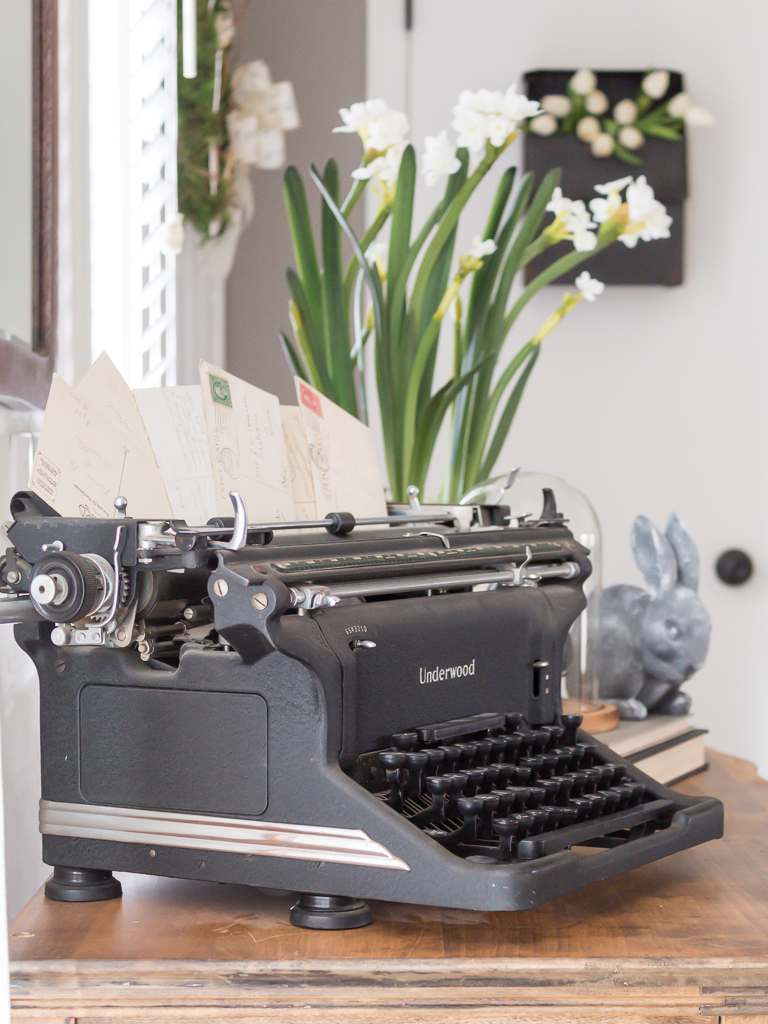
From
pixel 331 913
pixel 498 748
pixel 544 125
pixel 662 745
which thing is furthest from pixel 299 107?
pixel 331 913

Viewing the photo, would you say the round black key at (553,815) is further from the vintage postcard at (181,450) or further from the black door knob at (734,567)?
the black door knob at (734,567)

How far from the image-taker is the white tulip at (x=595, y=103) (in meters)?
→ 2.29

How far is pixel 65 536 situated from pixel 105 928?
0.92 ft

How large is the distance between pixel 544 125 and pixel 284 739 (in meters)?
1.81

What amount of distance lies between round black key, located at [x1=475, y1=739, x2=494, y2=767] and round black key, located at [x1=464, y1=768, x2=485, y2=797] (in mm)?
30

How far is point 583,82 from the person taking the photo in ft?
7.47

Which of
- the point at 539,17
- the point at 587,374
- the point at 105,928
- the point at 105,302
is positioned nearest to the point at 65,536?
the point at 105,928

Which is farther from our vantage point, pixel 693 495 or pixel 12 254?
pixel 693 495

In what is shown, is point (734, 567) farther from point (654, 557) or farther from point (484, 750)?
point (484, 750)

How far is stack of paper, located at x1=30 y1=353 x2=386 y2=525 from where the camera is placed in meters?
0.86

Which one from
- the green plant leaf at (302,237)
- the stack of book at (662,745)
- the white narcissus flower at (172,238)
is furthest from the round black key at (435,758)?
the white narcissus flower at (172,238)

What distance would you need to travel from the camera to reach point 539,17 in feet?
7.79

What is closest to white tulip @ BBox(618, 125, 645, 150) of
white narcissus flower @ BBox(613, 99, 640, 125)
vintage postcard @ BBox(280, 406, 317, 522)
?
white narcissus flower @ BBox(613, 99, 640, 125)

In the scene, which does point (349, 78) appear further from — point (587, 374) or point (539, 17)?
point (587, 374)
